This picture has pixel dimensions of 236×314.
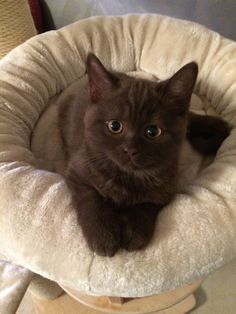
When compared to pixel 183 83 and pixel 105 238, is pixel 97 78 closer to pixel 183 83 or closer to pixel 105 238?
pixel 183 83

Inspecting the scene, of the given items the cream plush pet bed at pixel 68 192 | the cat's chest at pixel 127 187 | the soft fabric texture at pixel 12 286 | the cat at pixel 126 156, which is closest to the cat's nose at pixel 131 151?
the cat at pixel 126 156

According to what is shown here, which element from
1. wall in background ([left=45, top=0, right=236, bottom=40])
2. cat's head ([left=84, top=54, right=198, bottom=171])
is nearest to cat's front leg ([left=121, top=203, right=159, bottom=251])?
cat's head ([left=84, top=54, right=198, bottom=171])

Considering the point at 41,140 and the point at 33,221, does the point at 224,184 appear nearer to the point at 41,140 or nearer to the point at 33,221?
the point at 33,221

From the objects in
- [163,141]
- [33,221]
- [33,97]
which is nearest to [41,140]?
[33,97]

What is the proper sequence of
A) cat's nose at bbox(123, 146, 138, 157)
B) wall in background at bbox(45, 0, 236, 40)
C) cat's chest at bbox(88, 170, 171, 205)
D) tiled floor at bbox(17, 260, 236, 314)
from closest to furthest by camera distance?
cat's nose at bbox(123, 146, 138, 157), cat's chest at bbox(88, 170, 171, 205), tiled floor at bbox(17, 260, 236, 314), wall in background at bbox(45, 0, 236, 40)

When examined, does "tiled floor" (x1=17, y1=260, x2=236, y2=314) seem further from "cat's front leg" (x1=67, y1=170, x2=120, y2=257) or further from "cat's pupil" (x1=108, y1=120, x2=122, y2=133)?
"cat's pupil" (x1=108, y1=120, x2=122, y2=133)

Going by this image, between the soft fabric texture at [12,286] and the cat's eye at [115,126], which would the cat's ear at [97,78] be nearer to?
the cat's eye at [115,126]
